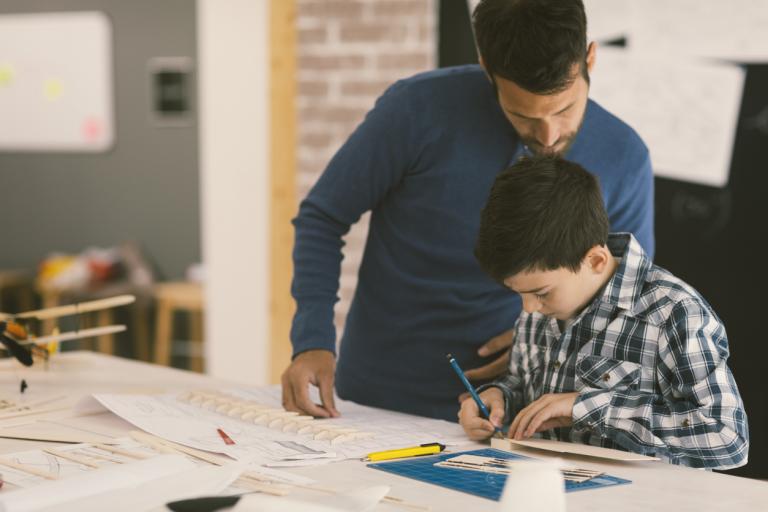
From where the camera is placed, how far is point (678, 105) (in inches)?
117

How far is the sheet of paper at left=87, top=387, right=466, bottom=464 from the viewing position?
4.46 feet

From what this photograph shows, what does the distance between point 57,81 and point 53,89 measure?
5cm

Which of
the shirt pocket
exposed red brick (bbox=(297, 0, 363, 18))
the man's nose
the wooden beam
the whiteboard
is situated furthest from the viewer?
the whiteboard

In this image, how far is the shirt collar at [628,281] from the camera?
4.69 ft

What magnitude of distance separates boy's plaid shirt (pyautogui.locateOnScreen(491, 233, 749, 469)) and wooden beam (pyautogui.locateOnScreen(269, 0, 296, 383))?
7.18 feet

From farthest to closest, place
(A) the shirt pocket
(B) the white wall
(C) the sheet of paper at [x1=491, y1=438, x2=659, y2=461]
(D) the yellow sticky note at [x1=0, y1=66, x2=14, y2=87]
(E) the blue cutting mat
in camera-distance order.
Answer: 1. (D) the yellow sticky note at [x1=0, y1=66, x2=14, y2=87]
2. (B) the white wall
3. (A) the shirt pocket
4. (C) the sheet of paper at [x1=491, y1=438, x2=659, y2=461]
5. (E) the blue cutting mat

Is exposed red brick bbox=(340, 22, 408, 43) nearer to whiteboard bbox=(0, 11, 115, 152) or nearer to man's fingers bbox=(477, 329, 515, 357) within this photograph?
man's fingers bbox=(477, 329, 515, 357)

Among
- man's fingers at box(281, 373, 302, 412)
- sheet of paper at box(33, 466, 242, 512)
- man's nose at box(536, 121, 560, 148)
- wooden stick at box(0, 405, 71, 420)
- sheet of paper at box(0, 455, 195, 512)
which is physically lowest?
wooden stick at box(0, 405, 71, 420)

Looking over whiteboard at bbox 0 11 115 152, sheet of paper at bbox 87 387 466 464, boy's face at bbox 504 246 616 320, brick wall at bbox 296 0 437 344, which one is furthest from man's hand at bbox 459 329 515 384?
whiteboard at bbox 0 11 115 152

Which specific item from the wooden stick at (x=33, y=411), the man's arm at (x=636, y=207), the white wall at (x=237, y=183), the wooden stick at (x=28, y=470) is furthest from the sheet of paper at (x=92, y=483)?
the white wall at (x=237, y=183)

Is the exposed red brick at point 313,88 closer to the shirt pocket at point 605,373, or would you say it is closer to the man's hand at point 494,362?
the man's hand at point 494,362

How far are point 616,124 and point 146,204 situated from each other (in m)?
4.40

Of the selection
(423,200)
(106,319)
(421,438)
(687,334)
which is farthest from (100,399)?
(106,319)

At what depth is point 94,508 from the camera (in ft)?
3.47
